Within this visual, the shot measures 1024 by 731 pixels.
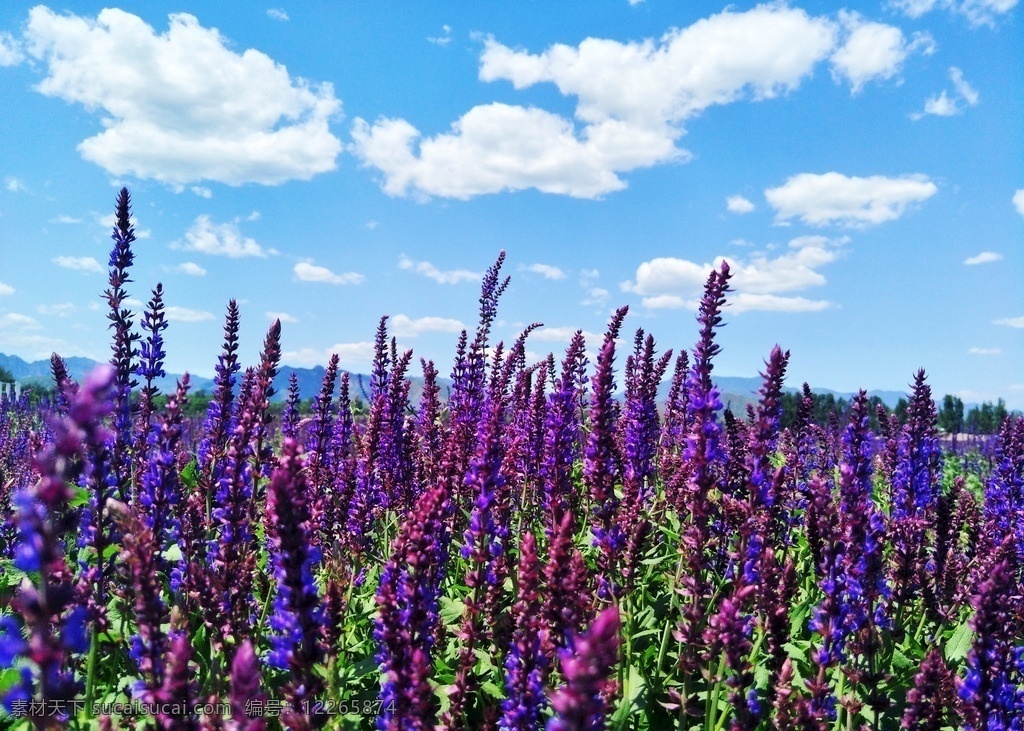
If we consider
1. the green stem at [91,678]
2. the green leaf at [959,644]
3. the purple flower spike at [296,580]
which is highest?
the purple flower spike at [296,580]

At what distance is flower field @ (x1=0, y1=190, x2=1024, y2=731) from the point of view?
9.10 feet

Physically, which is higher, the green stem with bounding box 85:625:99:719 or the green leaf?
the green stem with bounding box 85:625:99:719

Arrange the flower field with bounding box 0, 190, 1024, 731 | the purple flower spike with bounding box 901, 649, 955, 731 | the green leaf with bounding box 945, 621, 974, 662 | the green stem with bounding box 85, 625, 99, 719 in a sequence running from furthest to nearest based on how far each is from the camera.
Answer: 1. the green leaf with bounding box 945, 621, 974, 662
2. the green stem with bounding box 85, 625, 99, 719
3. the purple flower spike with bounding box 901, 649, 955, 731
4. the flower field with bounding box 0, 190, 1024, 731

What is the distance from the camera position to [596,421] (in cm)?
475

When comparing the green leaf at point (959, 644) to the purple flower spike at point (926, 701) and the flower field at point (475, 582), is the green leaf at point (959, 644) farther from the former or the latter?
the purple flower spike at point (926, 701)

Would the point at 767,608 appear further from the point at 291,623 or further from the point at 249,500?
the point at 249,500

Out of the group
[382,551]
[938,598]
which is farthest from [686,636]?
[382,551]

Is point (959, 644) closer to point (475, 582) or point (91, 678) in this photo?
point (475, 582)

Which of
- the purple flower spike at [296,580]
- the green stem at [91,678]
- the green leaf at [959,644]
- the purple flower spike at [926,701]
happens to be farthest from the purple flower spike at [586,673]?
the green leaf at [959,644]

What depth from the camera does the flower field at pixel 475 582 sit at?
2.77m

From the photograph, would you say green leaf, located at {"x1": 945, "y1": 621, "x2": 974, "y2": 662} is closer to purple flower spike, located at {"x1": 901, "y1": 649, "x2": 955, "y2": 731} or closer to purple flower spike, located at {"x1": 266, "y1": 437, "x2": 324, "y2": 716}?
purple flower spike, located at {"x1": 901, "y1": 649, "x2": 955, "y2": 731}

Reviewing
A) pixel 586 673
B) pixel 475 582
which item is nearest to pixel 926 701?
pixel 475 582

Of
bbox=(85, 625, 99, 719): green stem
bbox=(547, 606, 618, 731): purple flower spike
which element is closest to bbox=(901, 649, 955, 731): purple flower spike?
bbox=(547, 606, 618, 731): purple flower spike

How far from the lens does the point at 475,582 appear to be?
173 inches
